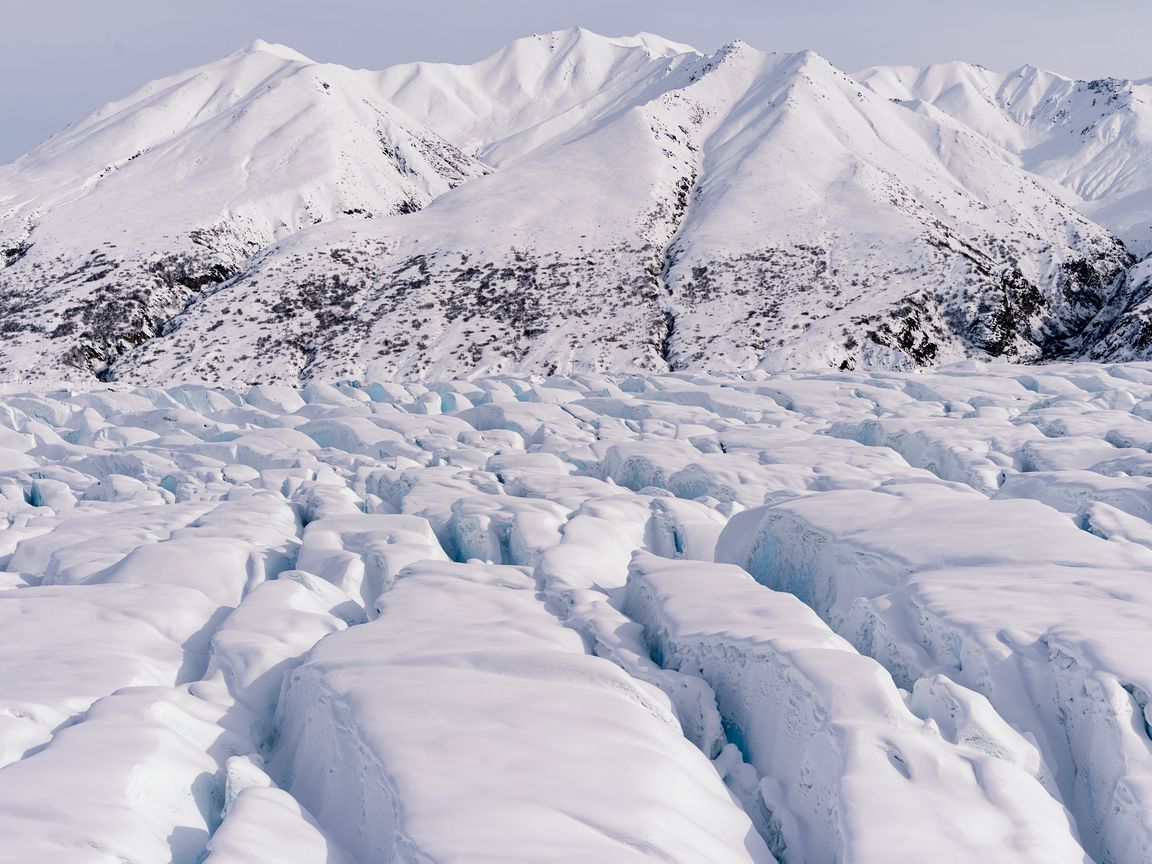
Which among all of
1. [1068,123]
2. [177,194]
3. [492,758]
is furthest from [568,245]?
[1068,123]

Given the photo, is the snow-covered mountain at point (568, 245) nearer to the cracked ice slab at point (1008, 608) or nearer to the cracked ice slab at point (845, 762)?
the cracked ice slab at point (1008, 608)

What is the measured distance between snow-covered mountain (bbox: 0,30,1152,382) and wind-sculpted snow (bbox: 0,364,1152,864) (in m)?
38.5

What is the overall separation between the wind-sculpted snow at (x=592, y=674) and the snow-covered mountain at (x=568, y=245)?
3849cm

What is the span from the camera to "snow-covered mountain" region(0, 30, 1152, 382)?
57.2 m

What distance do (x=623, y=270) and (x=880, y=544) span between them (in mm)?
56297

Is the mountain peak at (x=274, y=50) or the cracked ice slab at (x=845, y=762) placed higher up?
the mountain peak at (x=274, y=50)

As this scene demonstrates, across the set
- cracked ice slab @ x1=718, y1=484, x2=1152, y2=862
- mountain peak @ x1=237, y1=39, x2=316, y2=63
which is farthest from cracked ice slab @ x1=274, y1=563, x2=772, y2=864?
mountain peak @ x1=237, y1=39, x2=316, y2=63

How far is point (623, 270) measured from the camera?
66.4 meters

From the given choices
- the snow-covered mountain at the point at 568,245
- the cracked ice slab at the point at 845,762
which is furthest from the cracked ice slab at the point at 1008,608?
the snow-covered mountain at the point at 568,245

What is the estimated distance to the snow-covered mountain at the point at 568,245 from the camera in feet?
188

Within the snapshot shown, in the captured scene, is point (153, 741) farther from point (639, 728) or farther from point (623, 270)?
point (623, 270)

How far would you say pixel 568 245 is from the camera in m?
70.4

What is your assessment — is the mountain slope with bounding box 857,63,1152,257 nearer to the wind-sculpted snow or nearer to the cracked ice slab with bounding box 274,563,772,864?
the wind-sculpted snow

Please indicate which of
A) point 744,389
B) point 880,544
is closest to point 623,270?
point 744,389
